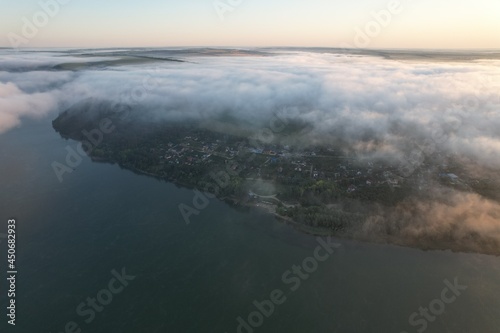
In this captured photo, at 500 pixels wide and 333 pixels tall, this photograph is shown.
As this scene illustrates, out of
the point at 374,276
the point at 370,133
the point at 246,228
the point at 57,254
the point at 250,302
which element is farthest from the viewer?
the point at 370,133

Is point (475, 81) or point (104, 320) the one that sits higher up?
point (475, 81)

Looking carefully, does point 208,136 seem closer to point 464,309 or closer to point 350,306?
point 350,306

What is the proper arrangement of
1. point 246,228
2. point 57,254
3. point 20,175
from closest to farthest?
point 57,254 < point 246,228 < point 20,175

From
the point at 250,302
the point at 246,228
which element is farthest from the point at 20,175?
the point at 250,302

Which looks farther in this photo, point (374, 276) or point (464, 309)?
point (374, 276)

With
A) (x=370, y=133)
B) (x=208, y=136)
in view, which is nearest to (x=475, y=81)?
(x=370, y=133)

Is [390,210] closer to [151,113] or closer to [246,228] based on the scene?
[246,228]
